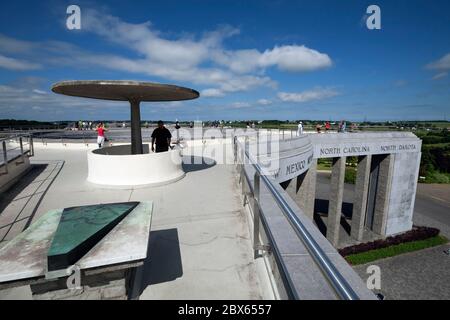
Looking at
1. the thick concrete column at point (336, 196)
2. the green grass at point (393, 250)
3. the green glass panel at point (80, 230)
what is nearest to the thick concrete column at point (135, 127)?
the green glass panel at point (80, 230)

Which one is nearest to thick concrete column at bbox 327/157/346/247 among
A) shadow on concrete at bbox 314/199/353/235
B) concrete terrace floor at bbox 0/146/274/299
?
shadow on concrete at bbox 314/199/353/235

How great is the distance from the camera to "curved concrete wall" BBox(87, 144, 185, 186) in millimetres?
7359

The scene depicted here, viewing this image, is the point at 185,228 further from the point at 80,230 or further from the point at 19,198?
the point at 19,198

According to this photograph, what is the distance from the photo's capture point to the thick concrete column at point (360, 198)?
21.6 metres

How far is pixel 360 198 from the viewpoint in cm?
2247

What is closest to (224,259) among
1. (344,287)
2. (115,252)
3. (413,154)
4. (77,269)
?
(115,252)

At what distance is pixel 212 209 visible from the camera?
553cm

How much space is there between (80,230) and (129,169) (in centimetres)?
487

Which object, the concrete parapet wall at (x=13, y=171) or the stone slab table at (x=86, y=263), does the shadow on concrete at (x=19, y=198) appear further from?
the stone slab table at (x=86, y=263)

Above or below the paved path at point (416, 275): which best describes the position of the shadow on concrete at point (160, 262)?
above

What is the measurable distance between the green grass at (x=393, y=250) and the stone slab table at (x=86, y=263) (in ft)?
70.7

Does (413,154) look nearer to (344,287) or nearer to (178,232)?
(178,232)

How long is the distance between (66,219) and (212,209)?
3040 millimetres

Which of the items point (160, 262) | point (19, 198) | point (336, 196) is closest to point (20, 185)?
point (19, 198)
